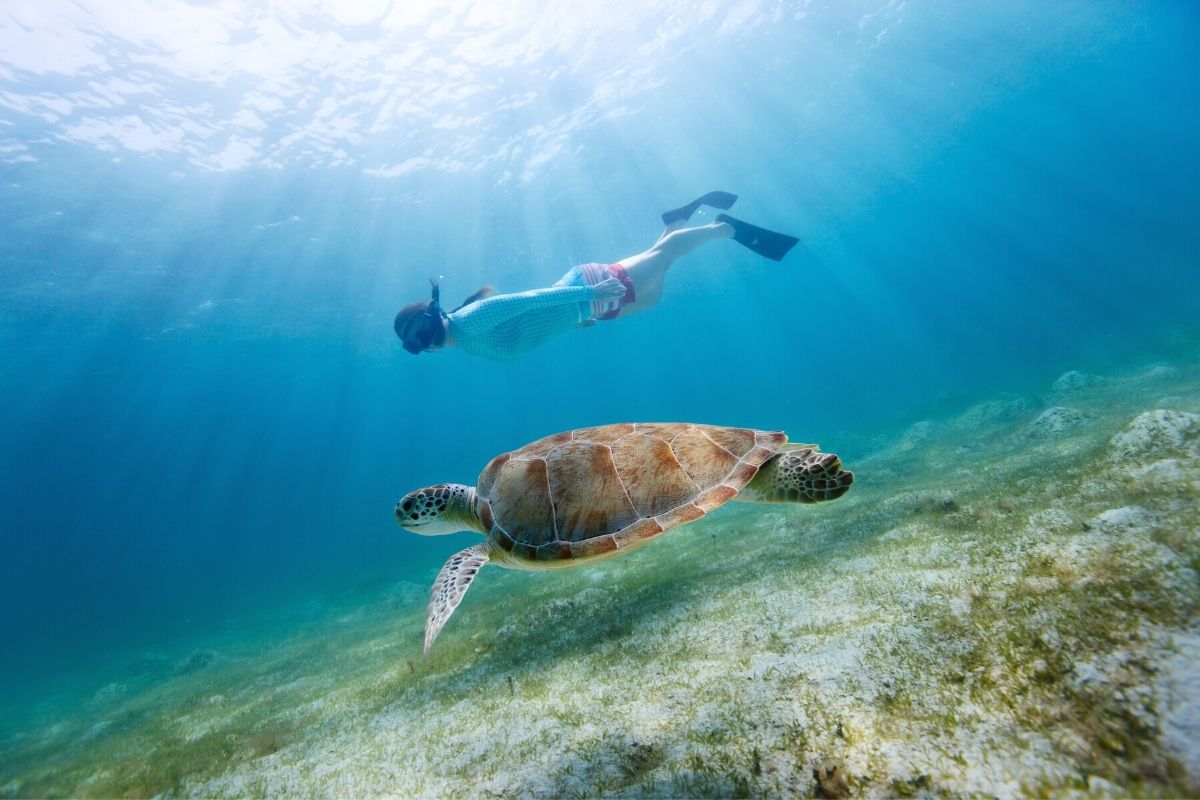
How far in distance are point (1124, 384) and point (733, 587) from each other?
1303 cm

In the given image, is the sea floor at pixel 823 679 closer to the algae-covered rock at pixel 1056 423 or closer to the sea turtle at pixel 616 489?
the sea turtle at pixel 616 489

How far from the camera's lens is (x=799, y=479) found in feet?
11.5

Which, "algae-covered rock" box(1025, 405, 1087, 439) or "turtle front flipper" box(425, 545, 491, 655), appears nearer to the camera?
"turtle front flipper" box(425, 545, 491, 655)

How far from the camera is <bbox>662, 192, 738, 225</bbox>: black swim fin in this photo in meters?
11.1

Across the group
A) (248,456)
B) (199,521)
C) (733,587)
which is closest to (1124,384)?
(733,587)

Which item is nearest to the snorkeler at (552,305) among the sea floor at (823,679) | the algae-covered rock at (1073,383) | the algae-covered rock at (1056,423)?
the sea floor at (823,679)

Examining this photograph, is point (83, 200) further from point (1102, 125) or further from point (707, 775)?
point (1102, 125)

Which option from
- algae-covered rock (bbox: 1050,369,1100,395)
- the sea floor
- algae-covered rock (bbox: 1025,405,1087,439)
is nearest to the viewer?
the sea floor

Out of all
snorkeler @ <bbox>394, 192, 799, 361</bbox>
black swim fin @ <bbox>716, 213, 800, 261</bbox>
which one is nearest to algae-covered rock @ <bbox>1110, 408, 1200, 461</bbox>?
snorkeler @ <bbox>394, 192, 799, 361</bbox>

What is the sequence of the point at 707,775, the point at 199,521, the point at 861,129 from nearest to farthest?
the point at 707,775 → the point at 861,129 → the point at 199,521

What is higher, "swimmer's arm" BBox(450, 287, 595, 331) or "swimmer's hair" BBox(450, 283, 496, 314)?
"swimmer's hair" BBox(450, 283, 496, 314)

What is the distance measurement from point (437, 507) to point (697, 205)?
405 inches

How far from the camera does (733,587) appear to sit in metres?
4.10

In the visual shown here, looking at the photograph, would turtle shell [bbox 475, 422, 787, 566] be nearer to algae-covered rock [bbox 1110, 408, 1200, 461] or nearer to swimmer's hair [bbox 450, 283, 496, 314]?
algae-covered rock [bbox 1110, 408, 1200, 461]
